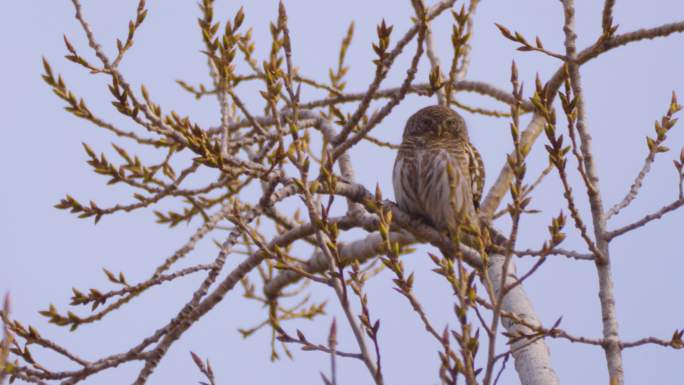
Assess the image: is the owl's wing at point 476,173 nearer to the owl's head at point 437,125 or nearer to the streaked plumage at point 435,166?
the streaked plumage at point 435,166

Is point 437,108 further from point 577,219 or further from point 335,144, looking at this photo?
point 577,219

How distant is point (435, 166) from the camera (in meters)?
5.86

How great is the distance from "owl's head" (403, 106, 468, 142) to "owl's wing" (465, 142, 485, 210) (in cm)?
15

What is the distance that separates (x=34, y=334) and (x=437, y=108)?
337 cm

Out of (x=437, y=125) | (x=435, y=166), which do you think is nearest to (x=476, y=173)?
(x=435, y=166)

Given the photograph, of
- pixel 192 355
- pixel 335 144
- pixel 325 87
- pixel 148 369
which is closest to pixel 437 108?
pixel 325 87

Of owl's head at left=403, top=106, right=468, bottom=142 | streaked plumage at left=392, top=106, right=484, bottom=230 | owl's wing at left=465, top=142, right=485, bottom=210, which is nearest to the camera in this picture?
streaked plumage at left=392, top=106, right=484, bottom=230

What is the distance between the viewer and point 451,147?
20.4 ft

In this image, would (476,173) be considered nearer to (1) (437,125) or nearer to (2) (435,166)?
(2) (435,166)

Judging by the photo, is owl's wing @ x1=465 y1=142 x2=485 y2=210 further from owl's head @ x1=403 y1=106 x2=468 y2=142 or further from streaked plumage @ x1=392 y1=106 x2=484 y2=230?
owl's head @ x1=403 y1=106 x2=468 y2=142

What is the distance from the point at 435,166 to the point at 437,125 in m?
0.55

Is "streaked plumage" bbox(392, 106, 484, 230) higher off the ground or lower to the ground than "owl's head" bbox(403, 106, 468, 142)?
lower

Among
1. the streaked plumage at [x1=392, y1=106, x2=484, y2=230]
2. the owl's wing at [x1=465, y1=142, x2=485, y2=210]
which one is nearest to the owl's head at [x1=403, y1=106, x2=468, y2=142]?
the streaked plumage at [x1=392, y1=106, x2=484, y2=230]

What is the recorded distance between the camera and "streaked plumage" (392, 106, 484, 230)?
552 centimetres
